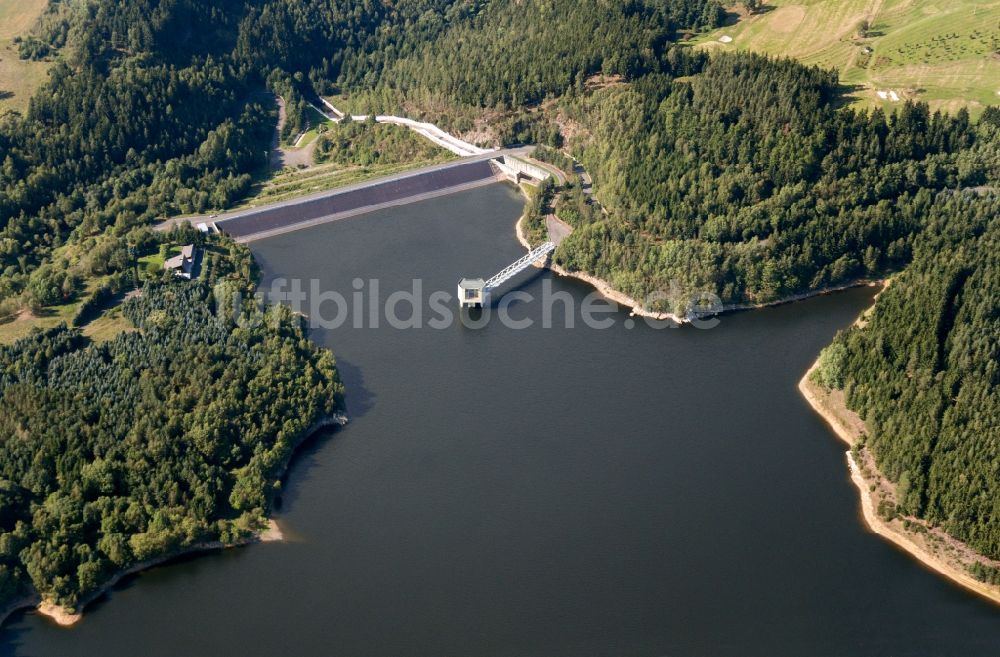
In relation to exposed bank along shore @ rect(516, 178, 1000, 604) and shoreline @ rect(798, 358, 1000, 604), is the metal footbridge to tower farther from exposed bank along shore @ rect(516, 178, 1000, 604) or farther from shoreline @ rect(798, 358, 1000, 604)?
shoreline @ rect(798, 358, 1000, 604)

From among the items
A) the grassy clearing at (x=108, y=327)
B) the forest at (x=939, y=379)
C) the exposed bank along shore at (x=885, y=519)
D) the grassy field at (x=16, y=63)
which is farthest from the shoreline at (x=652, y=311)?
the grassy field at (x=16, y=63)

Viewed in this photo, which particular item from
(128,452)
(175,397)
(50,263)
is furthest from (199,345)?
(50,263)

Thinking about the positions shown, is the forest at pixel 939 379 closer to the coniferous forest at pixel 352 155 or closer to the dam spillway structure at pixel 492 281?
the coniferous forest at pixel 352 155

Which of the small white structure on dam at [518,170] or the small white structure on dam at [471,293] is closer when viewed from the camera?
the small white structure on dam at [471,293]

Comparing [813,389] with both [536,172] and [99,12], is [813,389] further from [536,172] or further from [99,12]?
[99,12]

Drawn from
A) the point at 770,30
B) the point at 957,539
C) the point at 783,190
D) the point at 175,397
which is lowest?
the point at 957,539

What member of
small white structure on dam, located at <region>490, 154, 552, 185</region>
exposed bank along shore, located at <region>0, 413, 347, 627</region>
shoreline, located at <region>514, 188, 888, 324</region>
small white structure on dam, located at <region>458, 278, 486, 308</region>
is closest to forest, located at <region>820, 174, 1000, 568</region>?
shoreline, located at <region>514, 188, 888, 324</region>

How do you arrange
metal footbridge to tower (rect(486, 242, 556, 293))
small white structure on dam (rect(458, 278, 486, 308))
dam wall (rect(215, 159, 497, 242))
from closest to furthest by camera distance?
small white structure on dam (rect(458, 278, 486, 308)) → metal footbridge to tower (rect(486, 242, 556, 293)) → dam wall (rect(215, 159, 497, 242))
